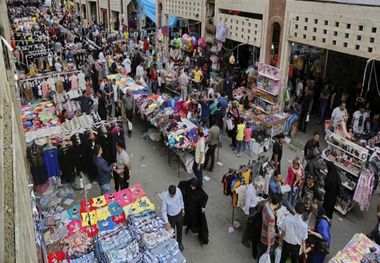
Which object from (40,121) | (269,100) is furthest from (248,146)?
(40,121)

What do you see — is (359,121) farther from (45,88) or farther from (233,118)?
(45,88)

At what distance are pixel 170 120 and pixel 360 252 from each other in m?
6.86

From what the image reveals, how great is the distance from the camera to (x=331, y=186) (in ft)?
26.4

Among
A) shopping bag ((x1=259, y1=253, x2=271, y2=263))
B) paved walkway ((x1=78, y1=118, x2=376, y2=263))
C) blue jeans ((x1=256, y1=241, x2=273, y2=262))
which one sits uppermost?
shopping bag ((x1=259, y1=253, x2=271, y2=263))

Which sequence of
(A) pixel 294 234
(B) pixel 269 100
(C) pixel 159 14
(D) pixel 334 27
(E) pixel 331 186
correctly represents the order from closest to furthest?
(A) pixel 294 234
(E) pixel 331 186
(D) pixel 334 27
(B) pixel 269 100
(C) pixel 159 14

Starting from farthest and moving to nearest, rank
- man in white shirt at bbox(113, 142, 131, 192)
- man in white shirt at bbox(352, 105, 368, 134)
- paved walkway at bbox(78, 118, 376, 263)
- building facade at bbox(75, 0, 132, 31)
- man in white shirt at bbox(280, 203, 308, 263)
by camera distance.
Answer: building facade at bbox(75, 0, 132, 31), man in white shirt at bbox(352, 105, 368, 134), man in white shirt at bbox(113, 142, 131, 192), paved walkway at bbox(78, 118, 376, 263), man in white shirt at bbox(280, 203, 308, 263)

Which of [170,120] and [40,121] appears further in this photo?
[170,120]

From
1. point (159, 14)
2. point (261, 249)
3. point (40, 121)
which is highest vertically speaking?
point (159, 14)

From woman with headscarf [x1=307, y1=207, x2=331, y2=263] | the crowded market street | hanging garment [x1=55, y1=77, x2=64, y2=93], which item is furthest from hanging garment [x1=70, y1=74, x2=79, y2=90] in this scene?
woman with headscarf [x1=307, y1=207, x2=331, y2=263]

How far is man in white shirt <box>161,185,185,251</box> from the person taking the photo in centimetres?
700

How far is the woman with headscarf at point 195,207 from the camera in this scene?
7468 mm

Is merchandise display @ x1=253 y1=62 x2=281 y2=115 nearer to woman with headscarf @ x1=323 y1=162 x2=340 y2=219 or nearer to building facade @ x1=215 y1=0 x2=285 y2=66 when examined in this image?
building facade @ x1=215 y1=0 x2=285 y2=66

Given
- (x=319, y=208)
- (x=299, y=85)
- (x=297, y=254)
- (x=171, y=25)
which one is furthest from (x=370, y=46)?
(x=171, y=25)

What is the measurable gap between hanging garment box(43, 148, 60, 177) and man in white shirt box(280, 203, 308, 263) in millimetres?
5616
